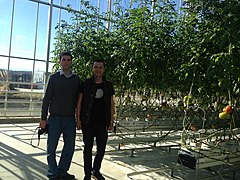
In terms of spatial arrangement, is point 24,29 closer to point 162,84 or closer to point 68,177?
point 162,84

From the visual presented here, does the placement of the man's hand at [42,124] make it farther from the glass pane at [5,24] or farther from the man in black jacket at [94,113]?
the glass pane at [5,24]

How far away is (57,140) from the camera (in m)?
2.91

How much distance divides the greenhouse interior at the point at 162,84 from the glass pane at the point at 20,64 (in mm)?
2006

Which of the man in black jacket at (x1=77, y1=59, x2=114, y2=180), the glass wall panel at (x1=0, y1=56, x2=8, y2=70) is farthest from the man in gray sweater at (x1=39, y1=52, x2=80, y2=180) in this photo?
the glass wall panel at (x1=0, y1=56, x2=8, y2=70)

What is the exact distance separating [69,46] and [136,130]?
1815 millimetres

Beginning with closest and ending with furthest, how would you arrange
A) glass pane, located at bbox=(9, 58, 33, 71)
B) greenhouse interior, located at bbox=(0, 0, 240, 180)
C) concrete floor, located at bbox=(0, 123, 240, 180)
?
greenhouse interior, located at bbox=(0, 0, 240, 180)
concrete floor, located at bbox=(0, 123, 240, 180)
glass pane, located at bbox=(9, 58, 33, 71)

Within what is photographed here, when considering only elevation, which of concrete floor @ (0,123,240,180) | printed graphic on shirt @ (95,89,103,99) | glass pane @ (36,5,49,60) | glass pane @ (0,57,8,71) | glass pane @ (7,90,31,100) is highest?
glass pane @ (36,5,49,60)

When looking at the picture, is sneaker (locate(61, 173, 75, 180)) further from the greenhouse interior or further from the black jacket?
the black jacket

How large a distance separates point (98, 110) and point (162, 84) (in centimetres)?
123

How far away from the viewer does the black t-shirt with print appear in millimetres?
2885

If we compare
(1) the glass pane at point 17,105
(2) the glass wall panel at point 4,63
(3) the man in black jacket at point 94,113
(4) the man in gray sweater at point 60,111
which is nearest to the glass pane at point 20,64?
(2) the glass wall panel at point 4,63

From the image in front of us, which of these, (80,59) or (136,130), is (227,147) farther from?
(80,59)

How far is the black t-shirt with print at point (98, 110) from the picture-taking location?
2.88m

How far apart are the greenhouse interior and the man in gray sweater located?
0.34 m
